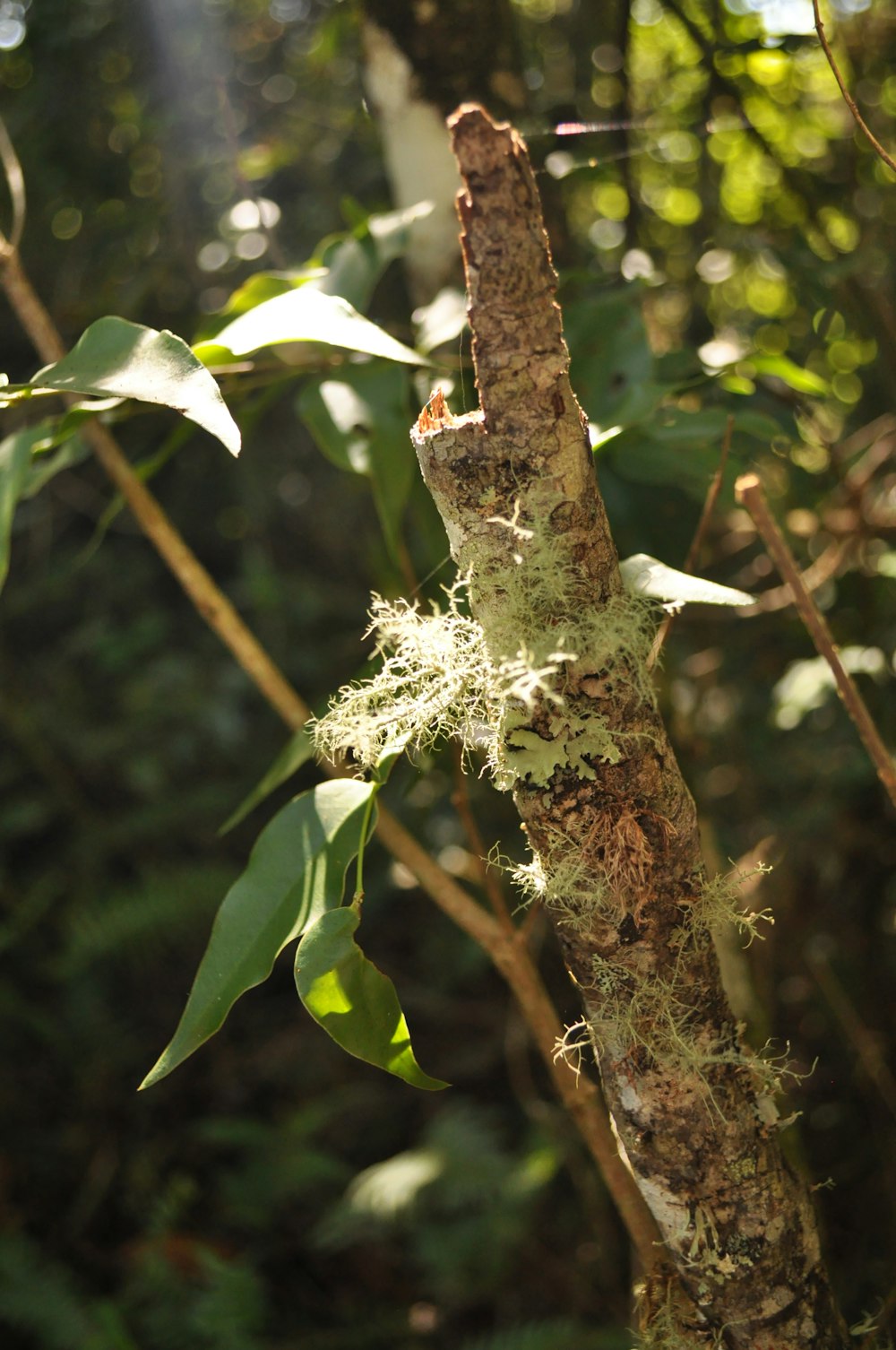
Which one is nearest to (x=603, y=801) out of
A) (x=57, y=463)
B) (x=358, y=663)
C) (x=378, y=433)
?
(x=378, y=433)

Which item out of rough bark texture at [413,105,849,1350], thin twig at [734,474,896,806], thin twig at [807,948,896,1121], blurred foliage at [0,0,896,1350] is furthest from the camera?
thin twig at [807,948,896,1121]

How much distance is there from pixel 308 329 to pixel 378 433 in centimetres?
17

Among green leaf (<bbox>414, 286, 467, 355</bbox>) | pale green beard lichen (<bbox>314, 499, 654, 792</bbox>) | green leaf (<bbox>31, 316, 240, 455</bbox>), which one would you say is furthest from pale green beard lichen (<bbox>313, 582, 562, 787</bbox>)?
green leaf (<bbox>414, 286, 467, 355</bbox>)

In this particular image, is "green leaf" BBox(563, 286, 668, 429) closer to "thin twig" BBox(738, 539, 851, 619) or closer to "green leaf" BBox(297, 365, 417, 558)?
"green leaf" BBox(297, 365, 417, 558)

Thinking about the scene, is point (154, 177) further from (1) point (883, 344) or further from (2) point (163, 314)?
(1) point (883, 344)

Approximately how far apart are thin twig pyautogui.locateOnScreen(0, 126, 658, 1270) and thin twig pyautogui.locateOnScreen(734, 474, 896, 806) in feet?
0.81

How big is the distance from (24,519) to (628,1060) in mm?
1588

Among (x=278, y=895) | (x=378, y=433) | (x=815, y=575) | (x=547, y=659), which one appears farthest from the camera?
(x=815, y=575)

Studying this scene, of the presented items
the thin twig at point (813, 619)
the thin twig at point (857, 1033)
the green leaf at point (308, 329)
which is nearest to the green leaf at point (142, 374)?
the green leaf at point (308, 329)

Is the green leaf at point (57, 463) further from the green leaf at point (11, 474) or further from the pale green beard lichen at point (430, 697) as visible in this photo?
the pale green beard lichen at point (430, 697)

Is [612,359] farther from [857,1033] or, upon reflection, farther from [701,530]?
[857,1033]

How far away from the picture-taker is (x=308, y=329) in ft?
1.62

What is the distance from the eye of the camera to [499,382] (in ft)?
1.32

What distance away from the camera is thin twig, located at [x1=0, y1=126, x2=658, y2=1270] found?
597 millimetres
